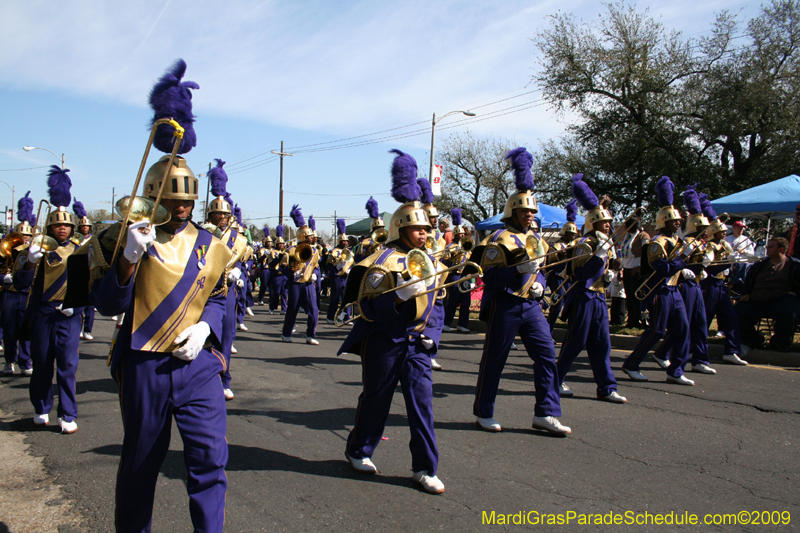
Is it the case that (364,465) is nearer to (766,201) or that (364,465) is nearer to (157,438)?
(157,438)

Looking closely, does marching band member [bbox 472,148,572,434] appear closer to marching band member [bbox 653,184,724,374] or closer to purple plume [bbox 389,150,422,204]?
purple plume [bbox 389,150,422,204]

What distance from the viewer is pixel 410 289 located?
394 cm

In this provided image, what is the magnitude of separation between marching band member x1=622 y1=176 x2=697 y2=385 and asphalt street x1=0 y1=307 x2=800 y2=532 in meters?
0.30

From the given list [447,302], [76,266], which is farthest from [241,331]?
[76,266]

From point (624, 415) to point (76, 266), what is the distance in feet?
16.6

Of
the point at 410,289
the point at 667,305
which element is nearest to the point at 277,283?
the point at 667,305

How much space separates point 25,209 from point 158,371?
7.55 m

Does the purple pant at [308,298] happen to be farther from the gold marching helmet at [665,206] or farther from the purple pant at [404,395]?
the purple pant at [404,395]

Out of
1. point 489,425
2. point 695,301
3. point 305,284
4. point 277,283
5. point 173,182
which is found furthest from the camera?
point 277,283

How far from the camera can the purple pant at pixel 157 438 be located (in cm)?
276

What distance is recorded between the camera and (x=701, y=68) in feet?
73.0

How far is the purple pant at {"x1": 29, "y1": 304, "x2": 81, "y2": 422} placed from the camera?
214 inches

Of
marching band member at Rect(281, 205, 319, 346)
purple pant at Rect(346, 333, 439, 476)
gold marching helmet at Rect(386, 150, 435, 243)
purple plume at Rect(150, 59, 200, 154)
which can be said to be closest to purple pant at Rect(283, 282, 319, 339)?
marching band member at Rect(281, 205, 319, 346)

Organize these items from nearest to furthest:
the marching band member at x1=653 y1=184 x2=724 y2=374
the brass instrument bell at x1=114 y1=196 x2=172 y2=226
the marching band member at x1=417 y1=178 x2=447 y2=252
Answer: the brass instrument bell at x1=114 y1=196 x2=172 y2=226 < the marching band member at x1=417 y1=178 x2=447 y2=252 < the marching band member at x1=653 y1=184 x2=724 y2=374
